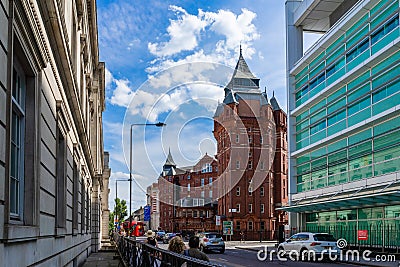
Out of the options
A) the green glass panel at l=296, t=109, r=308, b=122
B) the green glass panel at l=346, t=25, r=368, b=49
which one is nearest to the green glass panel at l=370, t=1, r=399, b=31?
the green glass panel at l=346, t=25, r=368, b=49

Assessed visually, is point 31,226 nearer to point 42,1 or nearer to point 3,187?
point 3,187

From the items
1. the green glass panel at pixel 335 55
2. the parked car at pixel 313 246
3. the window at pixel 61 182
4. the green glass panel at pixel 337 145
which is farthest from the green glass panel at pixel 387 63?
the window at pixel 61 182

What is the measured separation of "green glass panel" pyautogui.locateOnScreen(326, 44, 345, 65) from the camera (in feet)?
157

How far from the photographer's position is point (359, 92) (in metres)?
44.4

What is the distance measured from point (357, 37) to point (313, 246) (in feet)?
59.3

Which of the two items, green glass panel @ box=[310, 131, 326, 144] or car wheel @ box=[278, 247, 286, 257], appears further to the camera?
green glass panel @ box=[310, 131, 326, 144]

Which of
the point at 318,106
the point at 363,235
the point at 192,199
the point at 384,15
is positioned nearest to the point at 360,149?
the point at 363,235

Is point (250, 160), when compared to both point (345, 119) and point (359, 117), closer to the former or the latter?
point (345, 119)

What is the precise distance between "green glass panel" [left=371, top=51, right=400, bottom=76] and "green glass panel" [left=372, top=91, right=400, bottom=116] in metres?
2.29

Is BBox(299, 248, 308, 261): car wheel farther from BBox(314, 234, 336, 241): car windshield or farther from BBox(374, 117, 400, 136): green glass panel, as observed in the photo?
BBox(374, 117, 400, 136): green glass panel

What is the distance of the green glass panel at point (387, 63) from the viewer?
38725 mm

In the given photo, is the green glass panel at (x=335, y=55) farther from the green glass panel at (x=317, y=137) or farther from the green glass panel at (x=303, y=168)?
the green glass panel at (x=303, y=168)

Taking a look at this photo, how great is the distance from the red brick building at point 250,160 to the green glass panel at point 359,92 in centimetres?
5079

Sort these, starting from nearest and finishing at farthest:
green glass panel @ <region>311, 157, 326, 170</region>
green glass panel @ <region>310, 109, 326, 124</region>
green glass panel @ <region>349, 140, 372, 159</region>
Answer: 1. green glass panel @ <region>349, 140, 372, 159</region>
2. green glass panel @ <region>310, 109, 326, 124</region>
3. green glass panel @ <region>311, 157, 326, 170</region>
